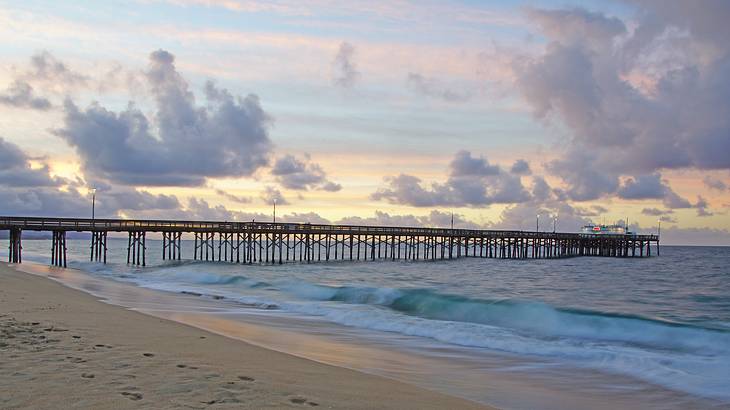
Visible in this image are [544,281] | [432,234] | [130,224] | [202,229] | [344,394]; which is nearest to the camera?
[344,394]

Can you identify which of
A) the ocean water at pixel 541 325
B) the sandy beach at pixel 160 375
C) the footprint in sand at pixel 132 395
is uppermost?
the footprint in sand at pixel 132 395

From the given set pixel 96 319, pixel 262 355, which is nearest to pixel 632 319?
pixel 262 355

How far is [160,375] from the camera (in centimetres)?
635

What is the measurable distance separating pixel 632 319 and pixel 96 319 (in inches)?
544

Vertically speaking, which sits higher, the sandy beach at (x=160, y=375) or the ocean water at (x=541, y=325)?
the sandy beach at (x=160, y=375)

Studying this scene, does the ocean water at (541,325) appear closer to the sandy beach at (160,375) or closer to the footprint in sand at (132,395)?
the sandy beach at (160,375)

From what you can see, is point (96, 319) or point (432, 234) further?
point (432, 234)

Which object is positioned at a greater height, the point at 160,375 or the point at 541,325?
the point at 160,375

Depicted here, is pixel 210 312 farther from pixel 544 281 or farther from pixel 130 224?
pixel 130 224

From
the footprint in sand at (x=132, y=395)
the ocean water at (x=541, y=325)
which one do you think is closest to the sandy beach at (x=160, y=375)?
the footprint in sand at (x=132, y=395)

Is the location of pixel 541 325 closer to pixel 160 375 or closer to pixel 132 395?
pixel 160 375

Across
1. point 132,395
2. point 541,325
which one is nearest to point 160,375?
point 132,395

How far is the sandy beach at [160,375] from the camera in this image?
537 centimetres

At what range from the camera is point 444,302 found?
21.7m
